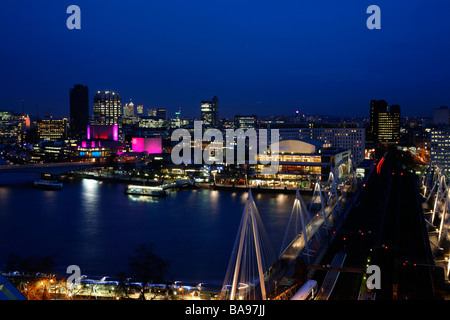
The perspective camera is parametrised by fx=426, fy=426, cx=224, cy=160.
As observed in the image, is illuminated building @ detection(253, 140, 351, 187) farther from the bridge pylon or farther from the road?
the bridge pylon

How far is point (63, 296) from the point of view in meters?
4.05

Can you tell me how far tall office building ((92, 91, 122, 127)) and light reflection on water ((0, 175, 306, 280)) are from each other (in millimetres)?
30362

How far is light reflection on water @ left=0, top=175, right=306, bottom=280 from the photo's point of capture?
18.3 ft

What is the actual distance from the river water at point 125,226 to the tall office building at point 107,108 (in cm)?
3001

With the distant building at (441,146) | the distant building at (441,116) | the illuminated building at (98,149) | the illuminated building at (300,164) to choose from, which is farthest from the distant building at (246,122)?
the illuminated building at (300,164)

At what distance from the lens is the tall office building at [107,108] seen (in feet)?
136

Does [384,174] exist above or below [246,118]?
below

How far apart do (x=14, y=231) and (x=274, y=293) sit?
4.96 metres

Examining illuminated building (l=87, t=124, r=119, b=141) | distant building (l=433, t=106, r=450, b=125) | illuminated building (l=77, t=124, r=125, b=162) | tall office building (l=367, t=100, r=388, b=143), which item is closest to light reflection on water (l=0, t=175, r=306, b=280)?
illuminated building (l=77, t=124, r=125, b=162)

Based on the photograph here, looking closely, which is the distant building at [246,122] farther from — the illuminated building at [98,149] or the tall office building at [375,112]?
the illuminated building at [98,149]

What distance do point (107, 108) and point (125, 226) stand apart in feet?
119

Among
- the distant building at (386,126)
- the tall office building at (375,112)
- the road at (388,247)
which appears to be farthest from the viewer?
the tall office building at (375,112)
